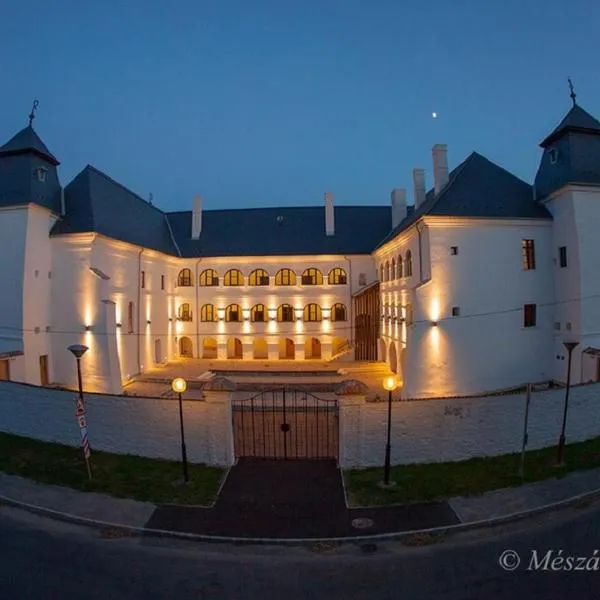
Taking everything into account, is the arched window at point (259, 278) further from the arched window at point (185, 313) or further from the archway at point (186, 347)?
the archway at point (186, 347)

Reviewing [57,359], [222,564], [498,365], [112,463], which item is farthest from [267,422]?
[57,359]

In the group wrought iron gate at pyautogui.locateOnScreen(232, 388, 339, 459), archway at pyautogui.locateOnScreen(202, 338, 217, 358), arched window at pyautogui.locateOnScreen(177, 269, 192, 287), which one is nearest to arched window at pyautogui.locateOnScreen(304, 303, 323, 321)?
archway at pyautogui.locateOnScreen(202, 338, 217, 358)

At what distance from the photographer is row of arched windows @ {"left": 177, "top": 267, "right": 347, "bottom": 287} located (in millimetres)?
36062

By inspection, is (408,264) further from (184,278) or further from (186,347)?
(186,347)

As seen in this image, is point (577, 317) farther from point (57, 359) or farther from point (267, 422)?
point (57, 359)

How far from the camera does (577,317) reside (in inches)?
808

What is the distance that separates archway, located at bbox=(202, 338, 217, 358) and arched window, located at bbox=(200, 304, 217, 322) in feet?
5.05

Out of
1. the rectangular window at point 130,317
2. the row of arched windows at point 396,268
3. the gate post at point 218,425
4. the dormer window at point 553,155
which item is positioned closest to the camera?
the gate post at point 218,425

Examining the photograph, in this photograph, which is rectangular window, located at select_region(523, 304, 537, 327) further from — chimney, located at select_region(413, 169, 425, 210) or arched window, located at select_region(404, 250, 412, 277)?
chimney, located at select_region(413, 169, 425, 210)

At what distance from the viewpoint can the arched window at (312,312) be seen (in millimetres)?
35906

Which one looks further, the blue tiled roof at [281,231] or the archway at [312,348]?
the blue tiled roof at [281,231]

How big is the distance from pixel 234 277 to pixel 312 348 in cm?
781

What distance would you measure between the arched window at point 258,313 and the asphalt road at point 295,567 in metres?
26.4

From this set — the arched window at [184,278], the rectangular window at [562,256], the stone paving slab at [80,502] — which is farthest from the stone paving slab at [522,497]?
the arched window at [184,278]
